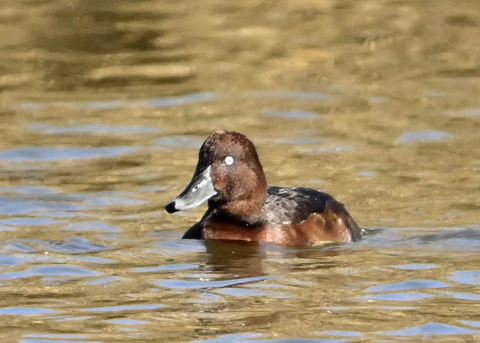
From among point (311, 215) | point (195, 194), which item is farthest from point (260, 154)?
point (195, 194)

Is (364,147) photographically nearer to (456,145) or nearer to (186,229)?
(456,145)

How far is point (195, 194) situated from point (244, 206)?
0.52 meters

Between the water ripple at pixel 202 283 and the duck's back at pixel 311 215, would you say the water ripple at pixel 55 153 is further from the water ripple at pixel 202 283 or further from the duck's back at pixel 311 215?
the water ripple at pixel 202 283

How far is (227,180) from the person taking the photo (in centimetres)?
1152

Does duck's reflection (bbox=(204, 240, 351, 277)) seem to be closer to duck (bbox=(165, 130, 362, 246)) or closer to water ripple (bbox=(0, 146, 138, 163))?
duck (bbox=(165, 130, 362, 246))

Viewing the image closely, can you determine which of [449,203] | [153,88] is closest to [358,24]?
[153,88]

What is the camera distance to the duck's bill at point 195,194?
444 inches

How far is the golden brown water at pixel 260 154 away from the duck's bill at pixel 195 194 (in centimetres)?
38

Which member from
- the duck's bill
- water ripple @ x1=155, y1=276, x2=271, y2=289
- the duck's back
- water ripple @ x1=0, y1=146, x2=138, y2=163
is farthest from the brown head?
water ripple @ x1=0, y1=146, x2=138, y2=163

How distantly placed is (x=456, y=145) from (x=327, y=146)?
1.39m

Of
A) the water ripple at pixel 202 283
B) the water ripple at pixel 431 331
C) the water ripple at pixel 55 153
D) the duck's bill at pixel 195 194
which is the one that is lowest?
the water ripple at pixel 431 331

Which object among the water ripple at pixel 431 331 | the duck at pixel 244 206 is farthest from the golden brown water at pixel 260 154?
the duck at pixel 244 206

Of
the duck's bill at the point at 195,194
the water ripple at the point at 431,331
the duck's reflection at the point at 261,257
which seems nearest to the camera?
the water ripple at the point at 431,331

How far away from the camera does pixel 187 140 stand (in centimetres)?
1566
